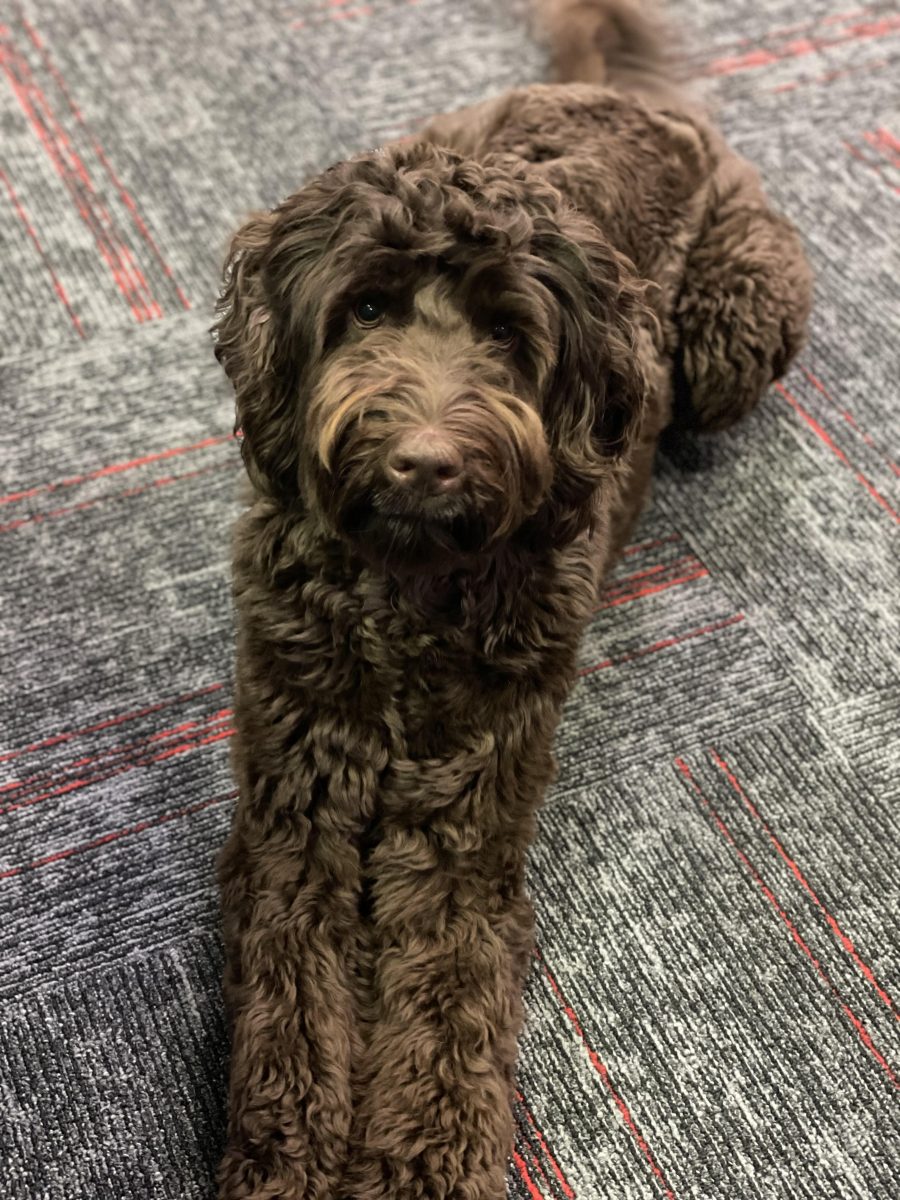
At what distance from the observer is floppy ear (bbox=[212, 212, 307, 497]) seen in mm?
1399

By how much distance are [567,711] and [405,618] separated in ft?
1.87

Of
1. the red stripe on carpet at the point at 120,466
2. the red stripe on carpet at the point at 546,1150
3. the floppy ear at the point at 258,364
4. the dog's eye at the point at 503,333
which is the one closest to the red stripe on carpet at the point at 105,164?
the red stripe on carpet at the point at 120,466

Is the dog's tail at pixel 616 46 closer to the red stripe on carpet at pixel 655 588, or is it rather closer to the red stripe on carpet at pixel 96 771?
the red stripe on carpet at pixel 655 588

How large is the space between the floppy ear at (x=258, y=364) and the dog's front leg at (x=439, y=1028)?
56 centimetres

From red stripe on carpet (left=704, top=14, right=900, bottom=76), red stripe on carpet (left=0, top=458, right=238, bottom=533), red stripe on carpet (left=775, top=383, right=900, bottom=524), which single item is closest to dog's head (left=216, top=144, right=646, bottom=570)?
red stripe on carpet (left=0, top=458, right=238, bottom=533)

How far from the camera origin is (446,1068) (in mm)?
1449

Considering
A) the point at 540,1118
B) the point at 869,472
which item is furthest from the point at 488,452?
the point at 869,472

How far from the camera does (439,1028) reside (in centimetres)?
148

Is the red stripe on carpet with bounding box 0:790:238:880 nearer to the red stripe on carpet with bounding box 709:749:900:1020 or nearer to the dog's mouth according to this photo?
the dog's mouth

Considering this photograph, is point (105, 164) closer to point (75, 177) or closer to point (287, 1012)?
point (75, 177)

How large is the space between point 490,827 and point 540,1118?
0.44m

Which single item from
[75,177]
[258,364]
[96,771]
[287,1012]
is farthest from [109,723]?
[75,177]

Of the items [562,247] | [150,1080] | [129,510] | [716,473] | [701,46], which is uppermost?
[562,247]

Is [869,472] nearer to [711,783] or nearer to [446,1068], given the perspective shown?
[711,783]
